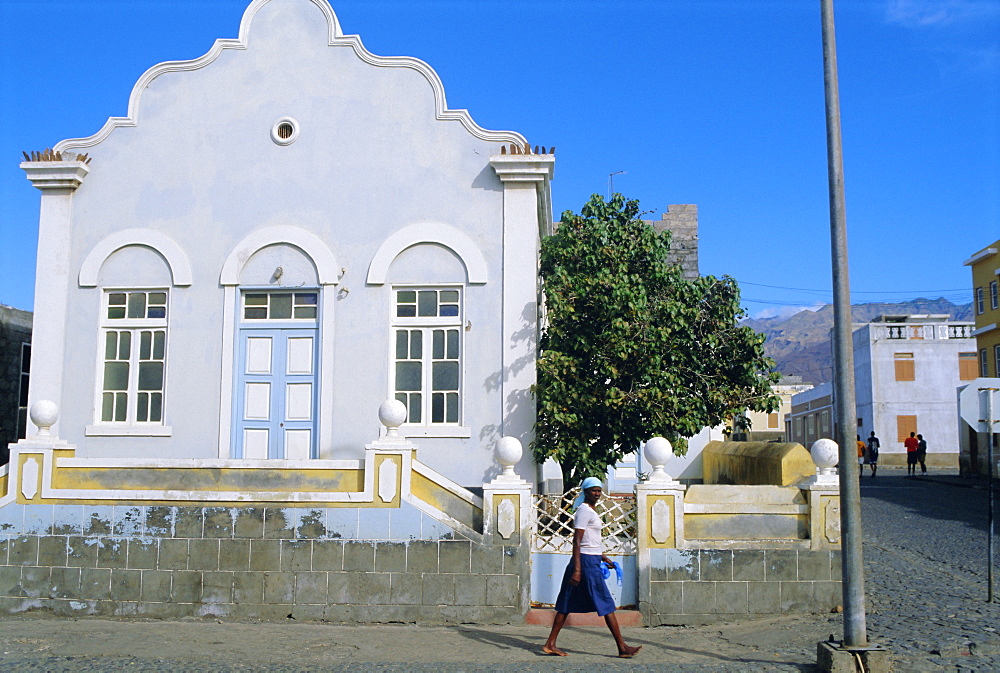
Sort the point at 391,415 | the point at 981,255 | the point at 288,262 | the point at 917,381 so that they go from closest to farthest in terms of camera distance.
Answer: the point at 391,415, the point at 288,262, the point at 981,255, the point at 917,381

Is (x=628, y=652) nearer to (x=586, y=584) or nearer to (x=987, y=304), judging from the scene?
(x=586, y=584)

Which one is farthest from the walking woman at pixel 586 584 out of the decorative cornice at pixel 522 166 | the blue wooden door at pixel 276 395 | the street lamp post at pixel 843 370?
the decorative cornice at pixel 522 166

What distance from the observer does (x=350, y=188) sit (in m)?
12.1

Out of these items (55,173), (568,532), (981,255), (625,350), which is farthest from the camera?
(981,255)

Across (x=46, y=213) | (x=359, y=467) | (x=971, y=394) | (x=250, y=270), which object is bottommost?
(x=359, y=467)

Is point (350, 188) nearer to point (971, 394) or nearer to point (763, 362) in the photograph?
point (763, 362)

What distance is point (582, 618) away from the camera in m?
9.36

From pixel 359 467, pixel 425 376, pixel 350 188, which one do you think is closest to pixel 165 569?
pixel 359 467

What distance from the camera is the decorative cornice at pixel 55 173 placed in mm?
12195

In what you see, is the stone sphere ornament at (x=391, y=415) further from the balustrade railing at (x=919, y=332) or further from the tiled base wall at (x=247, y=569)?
the balustrade railing at (x=919, y=332)

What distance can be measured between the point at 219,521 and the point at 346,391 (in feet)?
8.61

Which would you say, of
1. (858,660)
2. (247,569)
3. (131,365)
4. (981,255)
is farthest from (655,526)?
(981,255)

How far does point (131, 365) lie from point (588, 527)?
23.0ft

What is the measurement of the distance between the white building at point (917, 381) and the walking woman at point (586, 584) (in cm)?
3819
